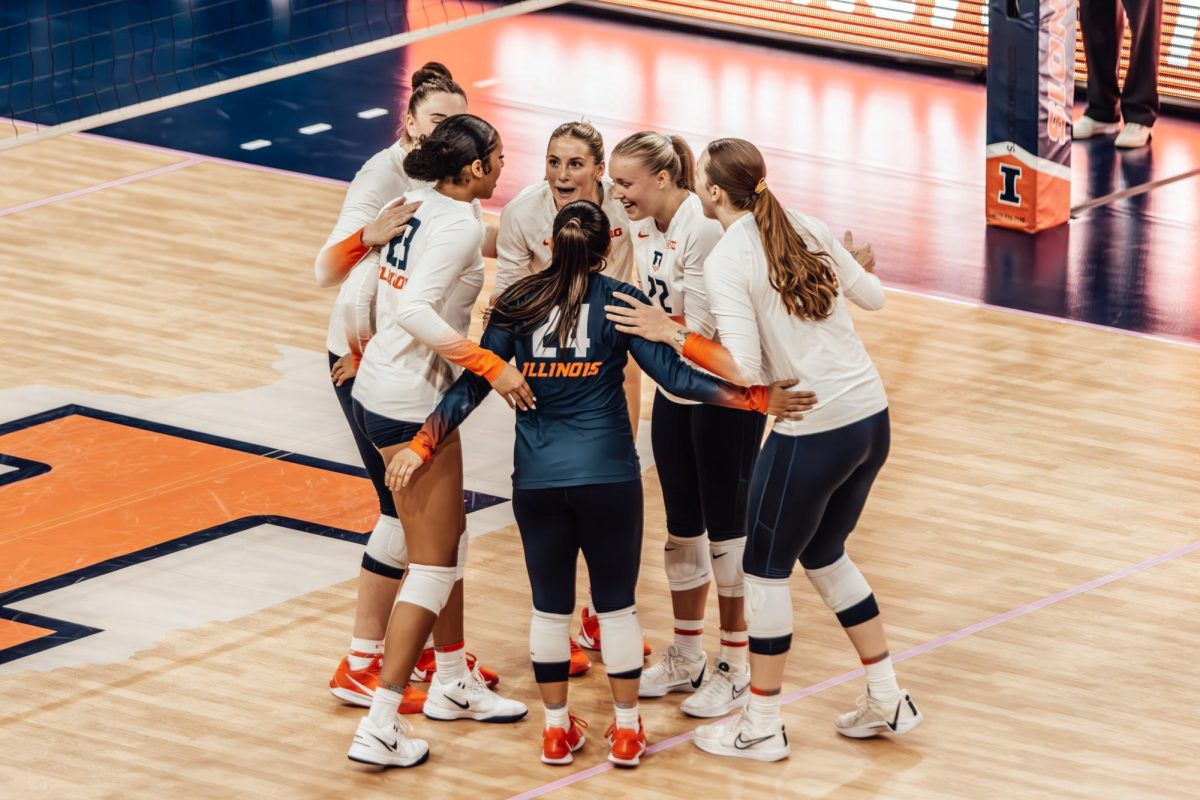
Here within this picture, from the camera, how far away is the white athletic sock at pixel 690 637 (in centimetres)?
664

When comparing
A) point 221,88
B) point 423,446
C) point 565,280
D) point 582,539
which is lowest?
point 582,539

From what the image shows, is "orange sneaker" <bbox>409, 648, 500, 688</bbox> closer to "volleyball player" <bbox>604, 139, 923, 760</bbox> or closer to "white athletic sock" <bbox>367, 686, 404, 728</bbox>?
"white athletic sock" <bbox>367, 686, 404, 728</bbox>

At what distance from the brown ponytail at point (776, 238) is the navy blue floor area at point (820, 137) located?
16.7 ft

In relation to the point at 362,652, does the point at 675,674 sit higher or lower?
lower

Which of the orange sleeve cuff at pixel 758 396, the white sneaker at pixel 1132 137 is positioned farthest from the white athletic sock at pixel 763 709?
the white sneaker at pixel 1132 137

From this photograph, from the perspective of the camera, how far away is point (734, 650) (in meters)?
6.57

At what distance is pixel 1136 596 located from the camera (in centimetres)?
738

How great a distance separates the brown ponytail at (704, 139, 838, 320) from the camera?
18.8 feet

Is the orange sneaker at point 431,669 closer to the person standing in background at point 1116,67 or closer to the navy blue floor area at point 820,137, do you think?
the navy blue floor area at point 820,137

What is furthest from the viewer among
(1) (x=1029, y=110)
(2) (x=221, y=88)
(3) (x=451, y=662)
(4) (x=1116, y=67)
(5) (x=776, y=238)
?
(4) (x=1116, y=67)

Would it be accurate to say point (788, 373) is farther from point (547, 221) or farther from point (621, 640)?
point (547, 221)

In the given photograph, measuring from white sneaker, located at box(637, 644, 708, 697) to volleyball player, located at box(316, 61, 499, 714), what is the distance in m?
0.53

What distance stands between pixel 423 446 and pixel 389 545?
625 millimetres

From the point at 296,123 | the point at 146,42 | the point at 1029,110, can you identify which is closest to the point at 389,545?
the point at 1029,110
